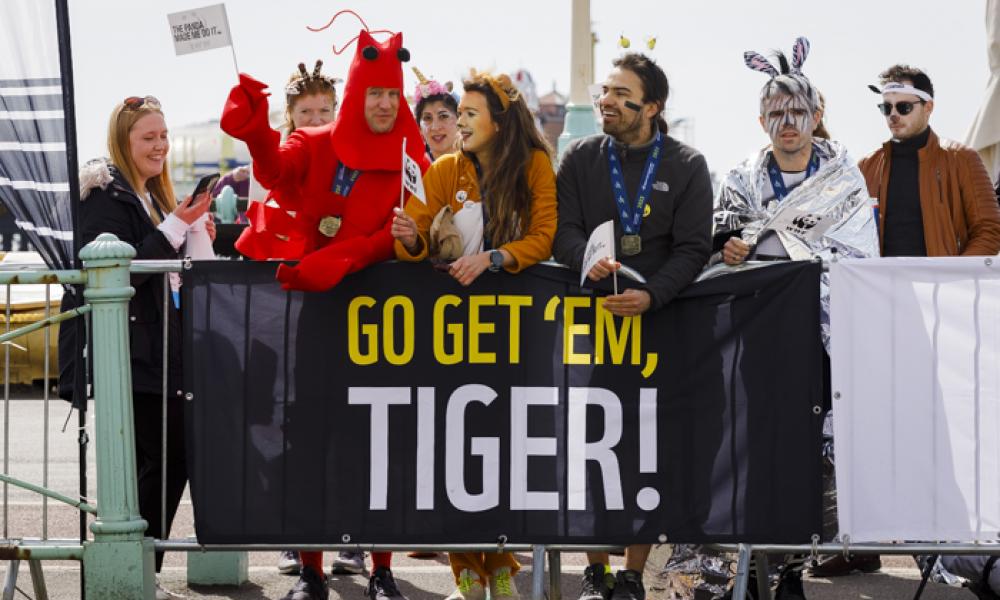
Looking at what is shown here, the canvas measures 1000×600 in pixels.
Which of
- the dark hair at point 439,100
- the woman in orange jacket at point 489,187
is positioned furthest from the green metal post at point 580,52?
the woman in orange jacket at point 489,187

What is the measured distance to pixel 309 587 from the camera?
6.16 meters

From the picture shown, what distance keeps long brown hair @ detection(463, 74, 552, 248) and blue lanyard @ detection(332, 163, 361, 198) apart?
1.86 ft

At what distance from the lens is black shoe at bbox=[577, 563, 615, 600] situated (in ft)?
19.2

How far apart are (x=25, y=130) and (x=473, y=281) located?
1.84 meters

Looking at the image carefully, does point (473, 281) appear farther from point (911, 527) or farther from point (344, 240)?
point (911, 527)

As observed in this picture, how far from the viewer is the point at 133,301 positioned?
6.13 m

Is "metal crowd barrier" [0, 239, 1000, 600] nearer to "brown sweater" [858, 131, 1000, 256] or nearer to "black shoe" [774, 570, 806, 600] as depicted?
"black shoe" [774, 570, 806, 600]

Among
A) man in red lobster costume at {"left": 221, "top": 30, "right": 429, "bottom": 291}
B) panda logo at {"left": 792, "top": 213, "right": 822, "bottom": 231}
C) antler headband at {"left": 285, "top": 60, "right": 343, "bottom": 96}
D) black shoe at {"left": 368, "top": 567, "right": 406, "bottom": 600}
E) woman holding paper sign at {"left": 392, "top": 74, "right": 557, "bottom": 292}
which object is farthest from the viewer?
antler headband at {"left": 285, "top": 60, "right": 343, "bottom": 96}

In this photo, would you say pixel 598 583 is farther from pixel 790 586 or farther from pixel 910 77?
pixel 910 77

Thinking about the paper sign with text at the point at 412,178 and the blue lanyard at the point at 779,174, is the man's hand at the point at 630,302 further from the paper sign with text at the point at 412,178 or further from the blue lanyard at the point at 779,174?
the blue lanyard at the point at 779,174

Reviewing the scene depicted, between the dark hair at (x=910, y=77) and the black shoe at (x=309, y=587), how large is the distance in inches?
143

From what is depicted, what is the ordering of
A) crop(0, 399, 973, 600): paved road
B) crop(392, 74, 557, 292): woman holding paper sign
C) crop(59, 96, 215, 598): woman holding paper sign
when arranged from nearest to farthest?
crop(392, 74, 557, 292): woman holding paper sign < crop(59, 96, 215, 598): woman holding paper sign < crop(0, 399, 973, 600): paved road

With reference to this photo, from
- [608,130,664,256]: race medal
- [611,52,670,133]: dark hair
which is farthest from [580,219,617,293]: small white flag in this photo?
[611,52,670,133]: dark hair

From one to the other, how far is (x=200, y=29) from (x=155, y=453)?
7.31 ft
